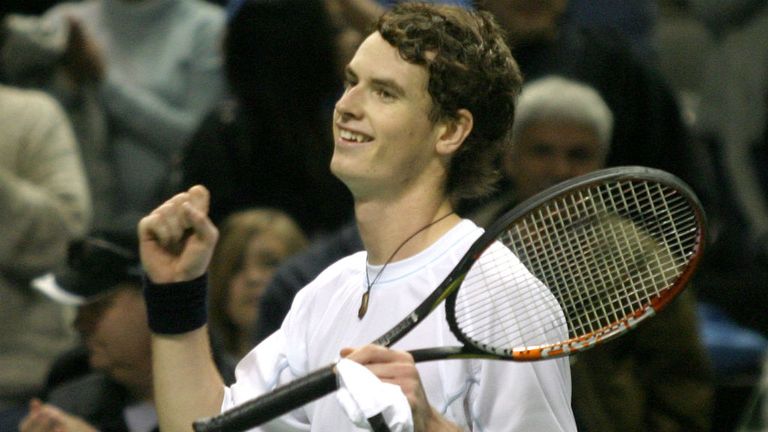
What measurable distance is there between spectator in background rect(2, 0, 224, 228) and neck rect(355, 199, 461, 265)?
8.95 feet

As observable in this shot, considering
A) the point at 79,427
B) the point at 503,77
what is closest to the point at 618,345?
the point at 79,427

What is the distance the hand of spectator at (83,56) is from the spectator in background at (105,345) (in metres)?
1.11

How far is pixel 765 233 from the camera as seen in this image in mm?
4918

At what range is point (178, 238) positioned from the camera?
9.13ft

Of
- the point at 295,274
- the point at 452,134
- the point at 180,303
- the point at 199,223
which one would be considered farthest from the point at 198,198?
the point at 295,274

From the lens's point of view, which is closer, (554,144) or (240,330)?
(554,144)

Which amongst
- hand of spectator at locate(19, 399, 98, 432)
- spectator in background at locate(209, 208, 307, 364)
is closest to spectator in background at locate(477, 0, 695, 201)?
spectator in background at locate(209, 208, 307, 364)

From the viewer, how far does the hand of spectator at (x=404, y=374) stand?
2.44 meters

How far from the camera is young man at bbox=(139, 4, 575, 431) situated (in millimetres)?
2639

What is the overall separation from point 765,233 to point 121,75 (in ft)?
7.20

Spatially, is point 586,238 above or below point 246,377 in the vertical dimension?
above

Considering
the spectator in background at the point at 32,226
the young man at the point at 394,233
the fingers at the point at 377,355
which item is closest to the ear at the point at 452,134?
the young man at the point at 394,233

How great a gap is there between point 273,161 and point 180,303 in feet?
7.08

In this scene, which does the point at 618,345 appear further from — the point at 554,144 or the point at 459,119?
the point at 459,119
